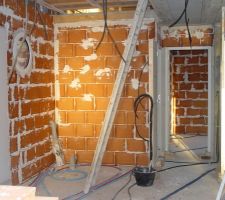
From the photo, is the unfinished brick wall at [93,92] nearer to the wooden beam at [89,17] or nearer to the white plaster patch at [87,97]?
the white plaster patch at [87,97]

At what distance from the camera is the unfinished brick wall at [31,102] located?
4.10m

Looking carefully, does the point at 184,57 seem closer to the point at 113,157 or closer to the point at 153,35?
the point at 153,35

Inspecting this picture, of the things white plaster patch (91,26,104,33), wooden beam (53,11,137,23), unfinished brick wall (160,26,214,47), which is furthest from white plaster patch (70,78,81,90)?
unfinished brick wall (160,26,214,47)

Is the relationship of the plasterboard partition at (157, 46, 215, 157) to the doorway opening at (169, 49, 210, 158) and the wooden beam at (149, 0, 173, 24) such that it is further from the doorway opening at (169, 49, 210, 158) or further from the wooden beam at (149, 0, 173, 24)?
the doorway opening at (169, 49, 210, 158)

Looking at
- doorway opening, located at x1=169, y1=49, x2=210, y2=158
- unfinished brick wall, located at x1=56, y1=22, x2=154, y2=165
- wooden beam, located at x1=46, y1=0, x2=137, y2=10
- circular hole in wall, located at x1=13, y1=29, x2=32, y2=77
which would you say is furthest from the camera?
doorway opening, located at x1=169, y1=49, x2=210, y2=158

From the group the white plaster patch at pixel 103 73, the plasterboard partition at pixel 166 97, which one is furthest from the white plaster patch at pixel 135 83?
the plasterboard partition at pixel 166 97

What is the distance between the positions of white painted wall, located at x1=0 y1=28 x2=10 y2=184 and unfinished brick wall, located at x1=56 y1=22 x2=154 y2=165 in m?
1.58

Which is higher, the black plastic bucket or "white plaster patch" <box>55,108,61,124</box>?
"white plaster patch" <box>55,108,61,124</box>

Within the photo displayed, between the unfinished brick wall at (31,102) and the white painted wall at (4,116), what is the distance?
0.71 feet

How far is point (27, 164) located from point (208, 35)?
3.54m

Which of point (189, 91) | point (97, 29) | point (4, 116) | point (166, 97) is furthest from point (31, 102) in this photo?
point (189, 91)

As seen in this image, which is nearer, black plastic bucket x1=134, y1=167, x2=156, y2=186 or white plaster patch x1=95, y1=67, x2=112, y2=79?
black plastic bucket x1=134, y1=167, x2=156, y2=186

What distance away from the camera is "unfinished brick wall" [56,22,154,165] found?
5145 millimetres

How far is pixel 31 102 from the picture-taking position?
458 centimetres
